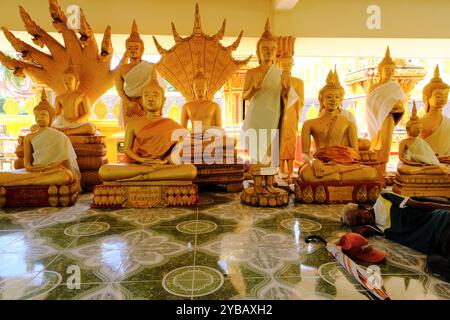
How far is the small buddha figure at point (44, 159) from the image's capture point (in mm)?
3150

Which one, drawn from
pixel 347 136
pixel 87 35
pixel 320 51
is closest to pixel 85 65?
pixel 87 35

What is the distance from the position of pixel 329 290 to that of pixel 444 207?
3.40ft

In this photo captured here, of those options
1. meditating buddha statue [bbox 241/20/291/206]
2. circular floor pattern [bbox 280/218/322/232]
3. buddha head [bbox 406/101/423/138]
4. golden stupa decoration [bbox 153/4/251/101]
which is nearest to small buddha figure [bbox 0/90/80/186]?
golden stupa decoration [bbox 153/4/251/101]

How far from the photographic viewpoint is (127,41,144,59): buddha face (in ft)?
13.3

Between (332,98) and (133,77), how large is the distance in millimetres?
2530

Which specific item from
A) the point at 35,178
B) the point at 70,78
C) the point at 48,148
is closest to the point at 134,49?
the point at 70,78

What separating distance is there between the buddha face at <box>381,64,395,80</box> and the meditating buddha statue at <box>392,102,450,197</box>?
1014mm

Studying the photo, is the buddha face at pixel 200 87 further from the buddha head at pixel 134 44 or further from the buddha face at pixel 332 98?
the buddha face at pixel 332 98

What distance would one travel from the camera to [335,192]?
3293mm

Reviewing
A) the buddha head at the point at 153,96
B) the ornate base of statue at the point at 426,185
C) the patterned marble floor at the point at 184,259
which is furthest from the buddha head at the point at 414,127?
the buddha head at the point at 153,96

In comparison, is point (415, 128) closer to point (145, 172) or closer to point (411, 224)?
point (411, 224)

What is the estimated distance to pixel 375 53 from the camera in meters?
6.17

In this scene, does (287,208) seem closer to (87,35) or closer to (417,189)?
(417,189)

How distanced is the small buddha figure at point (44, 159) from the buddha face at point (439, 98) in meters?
4.33
